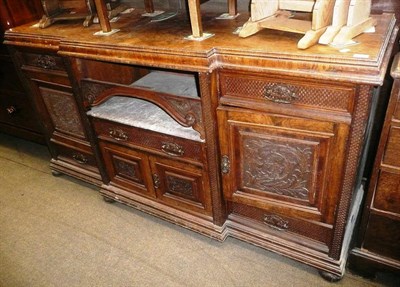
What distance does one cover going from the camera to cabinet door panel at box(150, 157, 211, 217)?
57.1 inches

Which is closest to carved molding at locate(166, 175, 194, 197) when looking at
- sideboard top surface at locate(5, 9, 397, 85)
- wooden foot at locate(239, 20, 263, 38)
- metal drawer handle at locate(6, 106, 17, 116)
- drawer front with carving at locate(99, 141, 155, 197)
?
drawer front with carving at locate(99, 141, 155, 197)

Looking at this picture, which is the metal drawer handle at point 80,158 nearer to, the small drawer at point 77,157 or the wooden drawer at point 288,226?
the small drawer at point 77,157

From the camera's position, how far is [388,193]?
3.67 feet

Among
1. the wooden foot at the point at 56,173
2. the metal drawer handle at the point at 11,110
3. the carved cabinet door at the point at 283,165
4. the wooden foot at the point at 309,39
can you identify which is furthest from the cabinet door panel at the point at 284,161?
the metal drawer handle at the point at 11,110

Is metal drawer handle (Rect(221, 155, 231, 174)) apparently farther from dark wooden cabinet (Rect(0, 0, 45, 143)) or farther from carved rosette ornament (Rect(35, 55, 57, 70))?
dark wooden cabinet (Rect(0, 0, 45, 143))

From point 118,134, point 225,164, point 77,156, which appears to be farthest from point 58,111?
point 225,164

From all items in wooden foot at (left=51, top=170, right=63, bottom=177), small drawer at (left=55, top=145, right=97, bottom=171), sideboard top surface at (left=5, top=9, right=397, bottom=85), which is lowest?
wooden foot at (left=51, top=170, right=63, bottom=177)

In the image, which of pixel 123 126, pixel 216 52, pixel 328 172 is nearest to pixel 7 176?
pixel 123 126

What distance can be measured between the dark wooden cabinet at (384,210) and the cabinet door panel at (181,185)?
0.64m

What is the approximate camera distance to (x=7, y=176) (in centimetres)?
225

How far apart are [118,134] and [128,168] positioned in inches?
8.3

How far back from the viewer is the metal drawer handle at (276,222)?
1362 millimetres

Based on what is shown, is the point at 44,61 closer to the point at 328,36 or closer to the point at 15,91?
the point at 15,91

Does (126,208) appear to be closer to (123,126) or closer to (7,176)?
(123,126)
